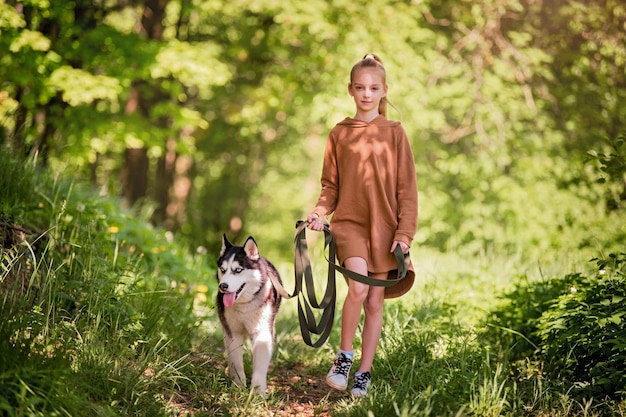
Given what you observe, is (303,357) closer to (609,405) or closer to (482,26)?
(609,405)

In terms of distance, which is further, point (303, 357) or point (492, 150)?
point (492, 150)

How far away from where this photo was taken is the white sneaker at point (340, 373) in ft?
13.9

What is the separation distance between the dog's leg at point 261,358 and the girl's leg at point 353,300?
19.6 inches

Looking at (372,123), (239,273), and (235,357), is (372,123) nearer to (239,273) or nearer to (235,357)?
(239,273)

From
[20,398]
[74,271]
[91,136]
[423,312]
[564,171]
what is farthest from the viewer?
[564,171]

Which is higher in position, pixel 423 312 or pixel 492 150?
pixel 492 150

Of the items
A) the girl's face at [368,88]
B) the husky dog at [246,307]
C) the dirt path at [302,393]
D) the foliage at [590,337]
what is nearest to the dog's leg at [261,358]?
the husky dog at [246,307]

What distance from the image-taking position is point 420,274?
8.10 metres

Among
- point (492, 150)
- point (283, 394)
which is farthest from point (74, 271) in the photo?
point (492, 150)

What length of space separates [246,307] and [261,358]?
35cm

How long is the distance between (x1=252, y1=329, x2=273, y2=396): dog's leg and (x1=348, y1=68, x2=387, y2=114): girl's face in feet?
5.39

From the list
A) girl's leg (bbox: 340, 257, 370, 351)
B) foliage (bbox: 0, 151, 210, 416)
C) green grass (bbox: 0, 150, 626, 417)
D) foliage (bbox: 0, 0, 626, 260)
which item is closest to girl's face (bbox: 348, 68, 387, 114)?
girl's leg (bbox: 340, 257, 370, 351)

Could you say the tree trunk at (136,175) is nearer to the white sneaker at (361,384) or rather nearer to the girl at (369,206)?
the girl at (369,206)

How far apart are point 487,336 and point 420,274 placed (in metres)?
2.67
